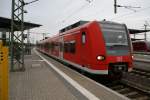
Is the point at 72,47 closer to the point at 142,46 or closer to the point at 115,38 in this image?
the point at 115,38

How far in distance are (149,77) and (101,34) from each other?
187 inches

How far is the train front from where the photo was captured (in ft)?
39.8

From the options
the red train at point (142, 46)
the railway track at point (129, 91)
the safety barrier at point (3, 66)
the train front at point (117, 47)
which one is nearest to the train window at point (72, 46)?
the train front at point (117, 47)

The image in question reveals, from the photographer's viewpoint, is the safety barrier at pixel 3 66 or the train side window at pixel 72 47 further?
the train side window at pixel 72 47

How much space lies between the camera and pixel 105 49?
1209 cm

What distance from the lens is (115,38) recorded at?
41.3 ft

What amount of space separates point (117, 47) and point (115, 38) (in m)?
0.47

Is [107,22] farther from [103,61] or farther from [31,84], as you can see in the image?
[31,84]

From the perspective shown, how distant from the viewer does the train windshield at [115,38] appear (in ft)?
40.2

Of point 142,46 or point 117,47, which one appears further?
point 142,46

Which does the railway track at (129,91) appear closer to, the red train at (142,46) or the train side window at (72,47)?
the train side window at (72,47)

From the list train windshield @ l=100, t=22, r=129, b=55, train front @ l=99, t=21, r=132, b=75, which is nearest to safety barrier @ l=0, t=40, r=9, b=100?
train front @ l=99, t=21, r=132, b=75

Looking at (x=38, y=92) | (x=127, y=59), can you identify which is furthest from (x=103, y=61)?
(x=38, y=92)

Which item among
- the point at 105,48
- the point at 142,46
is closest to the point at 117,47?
the point at 105,48
